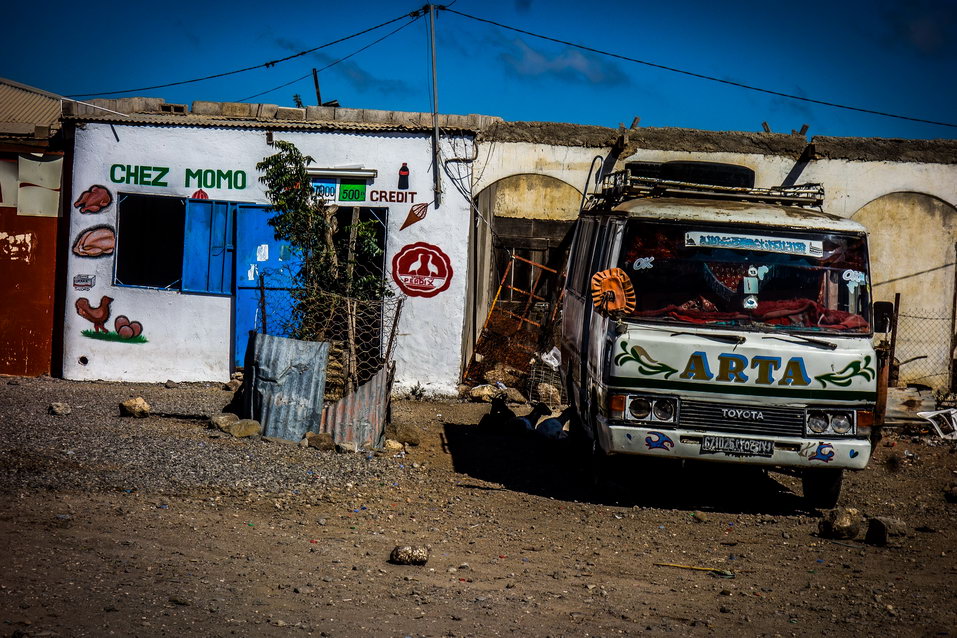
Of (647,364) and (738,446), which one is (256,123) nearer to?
(647,364)

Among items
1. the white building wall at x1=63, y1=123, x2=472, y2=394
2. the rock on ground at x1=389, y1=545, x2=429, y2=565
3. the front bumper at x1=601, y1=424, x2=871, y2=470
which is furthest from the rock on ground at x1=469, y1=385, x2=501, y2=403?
the rock on ground at x1=389, y1=545, x2=429, y2=565

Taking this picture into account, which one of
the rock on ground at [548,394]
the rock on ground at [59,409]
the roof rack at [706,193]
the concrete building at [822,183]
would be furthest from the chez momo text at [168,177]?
the roof rack at [706,193]

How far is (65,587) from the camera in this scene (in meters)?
4.38

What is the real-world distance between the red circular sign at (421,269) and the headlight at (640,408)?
5690mm

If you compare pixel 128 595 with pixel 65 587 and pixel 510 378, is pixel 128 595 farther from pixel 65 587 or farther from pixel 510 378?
pixel 510 378

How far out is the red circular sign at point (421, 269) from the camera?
12195mm

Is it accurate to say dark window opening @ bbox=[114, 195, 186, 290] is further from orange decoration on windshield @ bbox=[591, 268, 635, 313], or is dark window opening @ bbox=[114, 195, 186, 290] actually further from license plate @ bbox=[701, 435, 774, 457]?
license plate @ bbox=[701, 435, 774, 457]

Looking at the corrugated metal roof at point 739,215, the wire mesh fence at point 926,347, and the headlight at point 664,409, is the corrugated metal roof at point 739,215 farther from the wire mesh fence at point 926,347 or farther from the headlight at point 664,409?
the wire mesh fence at point 926,347

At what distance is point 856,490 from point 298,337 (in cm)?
548

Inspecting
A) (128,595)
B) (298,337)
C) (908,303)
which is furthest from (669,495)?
(908,303)

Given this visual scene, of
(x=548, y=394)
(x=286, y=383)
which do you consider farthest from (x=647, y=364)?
(x=548, y=394)

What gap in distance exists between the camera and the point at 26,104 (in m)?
23.3

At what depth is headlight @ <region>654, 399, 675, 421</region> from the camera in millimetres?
6832

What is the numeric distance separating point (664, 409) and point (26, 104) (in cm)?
2170
